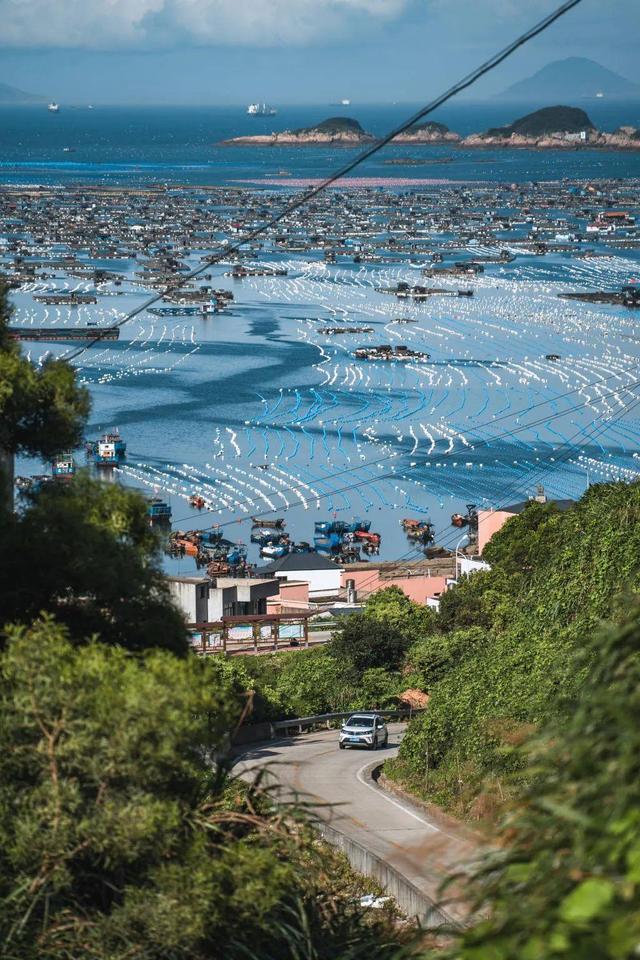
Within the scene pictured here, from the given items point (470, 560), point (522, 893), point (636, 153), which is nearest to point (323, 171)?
point (636, 153)

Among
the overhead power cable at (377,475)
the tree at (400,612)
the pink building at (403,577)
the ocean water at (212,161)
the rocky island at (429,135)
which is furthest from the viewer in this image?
the rocky island at (429,135)

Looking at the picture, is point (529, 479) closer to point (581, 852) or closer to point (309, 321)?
point (309, 321)

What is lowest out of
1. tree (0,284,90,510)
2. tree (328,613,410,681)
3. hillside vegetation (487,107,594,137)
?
tree (328,613,410,681)

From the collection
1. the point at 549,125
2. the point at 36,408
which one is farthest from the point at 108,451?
the point at 549,125

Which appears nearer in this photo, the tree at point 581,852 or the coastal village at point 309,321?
the tree at point 581,852

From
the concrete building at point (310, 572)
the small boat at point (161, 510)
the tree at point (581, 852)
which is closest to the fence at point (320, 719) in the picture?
the concrete building at point (310, 572)

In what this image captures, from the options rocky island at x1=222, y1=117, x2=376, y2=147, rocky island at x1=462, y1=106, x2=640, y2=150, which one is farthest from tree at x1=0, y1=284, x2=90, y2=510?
rocky island at x1=222, y1=117, x2=376, y2=147

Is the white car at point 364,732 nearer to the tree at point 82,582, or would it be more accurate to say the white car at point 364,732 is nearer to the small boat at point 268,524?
the tree at point 82,582

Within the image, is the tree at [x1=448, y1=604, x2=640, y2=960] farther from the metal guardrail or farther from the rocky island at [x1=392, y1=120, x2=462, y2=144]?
the rocky island at [x1=392, y1=120, x2=462, y2=144]
